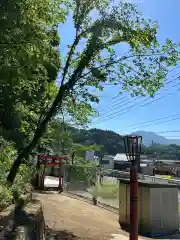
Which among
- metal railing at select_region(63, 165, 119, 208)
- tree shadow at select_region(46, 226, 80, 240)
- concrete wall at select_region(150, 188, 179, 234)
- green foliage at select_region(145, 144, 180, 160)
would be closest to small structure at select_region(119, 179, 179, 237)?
concrete wall at select_region(150, 188, 179, 234)

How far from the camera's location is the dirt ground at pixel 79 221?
8.98m

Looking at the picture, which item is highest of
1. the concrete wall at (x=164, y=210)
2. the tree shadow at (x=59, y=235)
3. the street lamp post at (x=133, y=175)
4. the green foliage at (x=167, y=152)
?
the green foliage at (x=167, y=152)

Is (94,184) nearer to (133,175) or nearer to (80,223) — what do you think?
(80,223)

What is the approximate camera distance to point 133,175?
600 centimetres

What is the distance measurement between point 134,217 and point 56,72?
6.88 meters

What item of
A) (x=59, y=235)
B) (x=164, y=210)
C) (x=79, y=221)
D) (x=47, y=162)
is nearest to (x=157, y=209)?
(x=164, y=210)

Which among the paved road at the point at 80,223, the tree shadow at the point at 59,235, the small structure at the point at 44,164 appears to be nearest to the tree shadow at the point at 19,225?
the tree shadow at the point at 59,235

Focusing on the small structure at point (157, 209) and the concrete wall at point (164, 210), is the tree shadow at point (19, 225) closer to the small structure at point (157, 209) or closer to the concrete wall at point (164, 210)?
the small structure at point (157, 209)

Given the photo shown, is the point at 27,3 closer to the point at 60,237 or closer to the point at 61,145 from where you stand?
the point at 60,237

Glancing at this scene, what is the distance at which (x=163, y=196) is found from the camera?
10312 millimetres

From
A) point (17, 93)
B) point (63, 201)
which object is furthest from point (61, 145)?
point (17, 93)

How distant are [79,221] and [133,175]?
5.49 metres

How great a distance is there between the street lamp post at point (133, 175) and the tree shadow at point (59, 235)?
9.52ft

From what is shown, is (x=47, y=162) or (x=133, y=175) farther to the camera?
(x=47, y=162)
